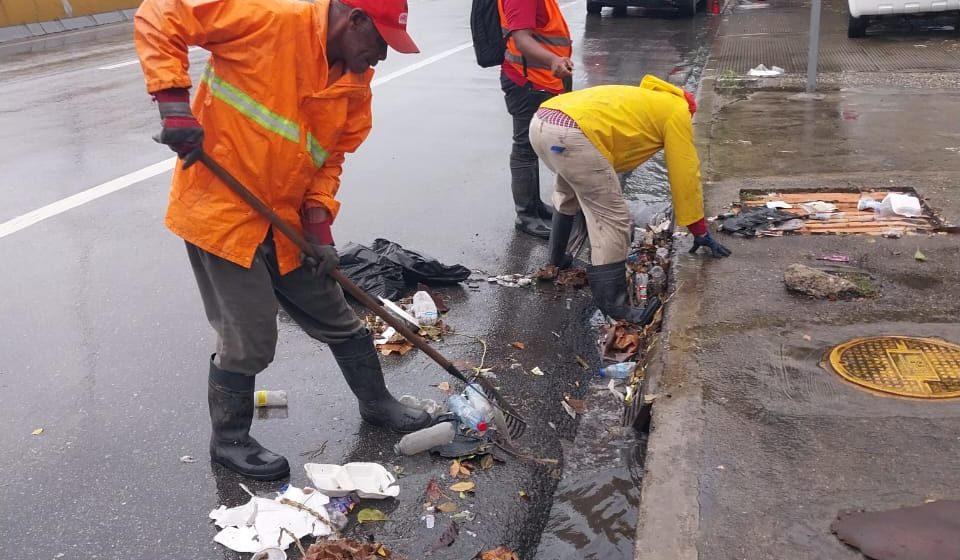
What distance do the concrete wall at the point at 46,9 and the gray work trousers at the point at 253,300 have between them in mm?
15239

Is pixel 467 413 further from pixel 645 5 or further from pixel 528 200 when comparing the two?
pixel 645 5

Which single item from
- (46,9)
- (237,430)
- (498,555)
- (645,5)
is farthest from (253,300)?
(46,9)

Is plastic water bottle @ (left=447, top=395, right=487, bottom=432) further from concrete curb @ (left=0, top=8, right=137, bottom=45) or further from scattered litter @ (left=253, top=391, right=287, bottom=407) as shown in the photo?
concrete curb @ (left=0, top=8, right=137, bottom=45)

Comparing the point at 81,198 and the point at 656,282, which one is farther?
the point at 81,198

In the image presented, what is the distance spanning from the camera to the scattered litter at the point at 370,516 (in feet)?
10.4

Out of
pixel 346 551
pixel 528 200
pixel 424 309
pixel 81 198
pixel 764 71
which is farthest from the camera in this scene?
pixel 764 71

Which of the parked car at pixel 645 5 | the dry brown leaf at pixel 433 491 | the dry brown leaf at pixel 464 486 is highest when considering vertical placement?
the dry brown leaf at pixel 433 491

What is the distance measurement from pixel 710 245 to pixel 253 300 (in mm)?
2669

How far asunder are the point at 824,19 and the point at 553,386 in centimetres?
1280

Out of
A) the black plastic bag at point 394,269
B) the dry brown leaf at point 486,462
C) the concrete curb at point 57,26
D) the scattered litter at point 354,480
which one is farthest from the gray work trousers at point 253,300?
the concrete curb at point 57,26

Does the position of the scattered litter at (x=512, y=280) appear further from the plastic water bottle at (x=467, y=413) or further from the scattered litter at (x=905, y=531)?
the scattered litter at (x=905, y=531)

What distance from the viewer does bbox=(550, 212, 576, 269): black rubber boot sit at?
5.33 m

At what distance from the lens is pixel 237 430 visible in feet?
11.2

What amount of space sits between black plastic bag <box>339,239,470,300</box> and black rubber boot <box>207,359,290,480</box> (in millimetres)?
1663
